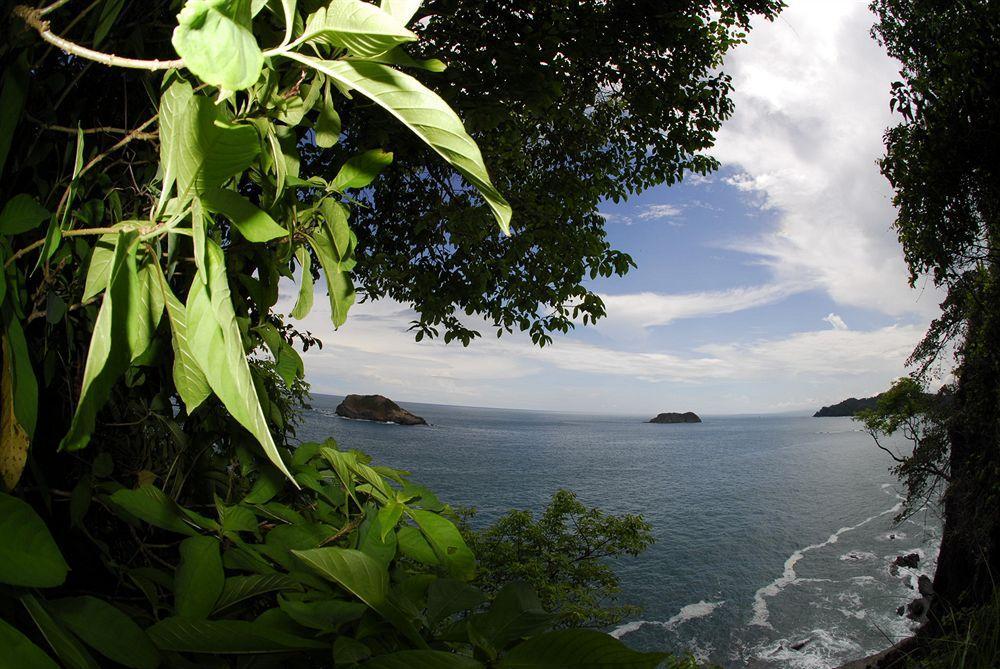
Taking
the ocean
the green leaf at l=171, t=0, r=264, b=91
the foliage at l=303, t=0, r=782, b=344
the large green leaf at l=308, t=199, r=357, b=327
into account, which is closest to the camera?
the green leaf at l=171, t=0, r=264, b=91

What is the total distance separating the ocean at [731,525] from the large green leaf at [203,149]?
446 centimetres

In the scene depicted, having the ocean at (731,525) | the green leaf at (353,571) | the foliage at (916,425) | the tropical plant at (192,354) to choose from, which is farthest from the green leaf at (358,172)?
the foliage at (916,425)

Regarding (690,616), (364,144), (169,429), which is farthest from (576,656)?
(690,616)

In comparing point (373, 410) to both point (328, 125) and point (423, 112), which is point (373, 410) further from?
point (423, 112)

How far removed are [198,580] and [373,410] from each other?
45.7 metres

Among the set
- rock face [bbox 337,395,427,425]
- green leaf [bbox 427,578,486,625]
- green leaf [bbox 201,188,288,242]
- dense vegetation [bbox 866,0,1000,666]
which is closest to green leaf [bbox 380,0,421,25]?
green leaf [bbox 201,188,288,242]

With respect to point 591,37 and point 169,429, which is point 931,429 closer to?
point 591,37

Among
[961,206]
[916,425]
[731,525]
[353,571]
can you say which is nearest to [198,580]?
[353,571]

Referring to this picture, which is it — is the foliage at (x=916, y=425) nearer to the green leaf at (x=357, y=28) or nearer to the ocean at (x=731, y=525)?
the ocean at (x=731, y=525)

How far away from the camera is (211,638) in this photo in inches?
14.2

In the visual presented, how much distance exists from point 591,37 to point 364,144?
5.59 feet

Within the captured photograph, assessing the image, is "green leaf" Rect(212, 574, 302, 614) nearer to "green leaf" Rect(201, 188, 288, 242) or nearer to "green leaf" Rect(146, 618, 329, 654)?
"green leaf" Rect(146, 618, 329, 654)

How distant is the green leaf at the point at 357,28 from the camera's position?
0.23 m

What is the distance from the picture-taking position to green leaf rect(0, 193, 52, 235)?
39 cm
